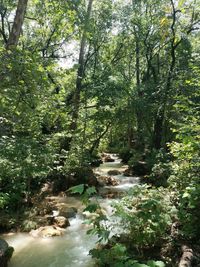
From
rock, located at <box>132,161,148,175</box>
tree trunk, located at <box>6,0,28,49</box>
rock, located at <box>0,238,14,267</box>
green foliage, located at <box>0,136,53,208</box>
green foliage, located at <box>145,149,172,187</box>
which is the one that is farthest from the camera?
rock, located at <box>132,161,148,175</box>

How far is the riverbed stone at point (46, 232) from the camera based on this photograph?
712cm

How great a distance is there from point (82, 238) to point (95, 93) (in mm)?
10300

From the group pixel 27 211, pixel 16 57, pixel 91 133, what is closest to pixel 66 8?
pixel 16 57

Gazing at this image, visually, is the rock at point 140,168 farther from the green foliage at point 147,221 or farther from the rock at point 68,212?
the green foliage at point 147,221

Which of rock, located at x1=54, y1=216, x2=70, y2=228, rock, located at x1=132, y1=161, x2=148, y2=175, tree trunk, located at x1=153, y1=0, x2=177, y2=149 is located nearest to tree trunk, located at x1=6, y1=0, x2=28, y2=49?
rock, located at x1=54, y1=216, x2=70, y2=228

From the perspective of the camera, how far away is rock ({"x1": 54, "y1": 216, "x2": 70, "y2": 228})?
7801 mm

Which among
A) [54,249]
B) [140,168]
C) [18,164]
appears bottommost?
[54,249]

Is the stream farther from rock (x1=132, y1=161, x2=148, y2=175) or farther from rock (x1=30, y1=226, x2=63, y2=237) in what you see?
rock (x1=132, y1=161, x2=148, y2=175)

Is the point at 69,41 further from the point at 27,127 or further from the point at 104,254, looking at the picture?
the point at 104,254

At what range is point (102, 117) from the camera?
1694 centimetres

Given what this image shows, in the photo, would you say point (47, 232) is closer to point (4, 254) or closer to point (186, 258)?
point (4, 254)

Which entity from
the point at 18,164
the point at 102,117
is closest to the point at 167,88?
the point at 102,117

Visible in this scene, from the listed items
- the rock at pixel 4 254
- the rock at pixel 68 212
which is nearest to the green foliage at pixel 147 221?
the rock at pixel 4 254

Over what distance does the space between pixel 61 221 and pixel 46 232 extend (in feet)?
2.55
